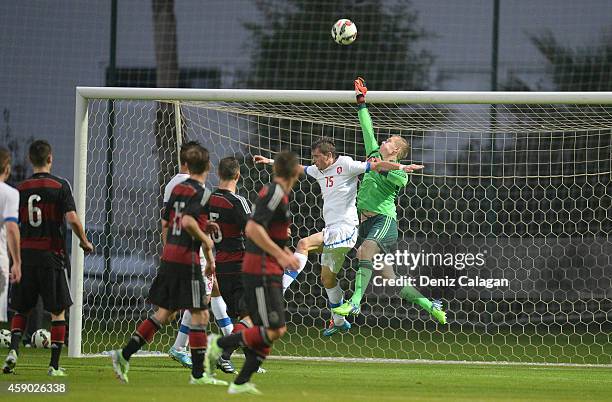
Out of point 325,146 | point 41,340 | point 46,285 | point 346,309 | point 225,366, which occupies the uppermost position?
point 325,146

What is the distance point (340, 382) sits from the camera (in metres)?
7.86

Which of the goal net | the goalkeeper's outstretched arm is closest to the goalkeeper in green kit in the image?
the goalkeeper's outstretched arm

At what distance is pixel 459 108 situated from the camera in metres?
14.2

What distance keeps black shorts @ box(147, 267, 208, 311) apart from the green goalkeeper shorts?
3121mm

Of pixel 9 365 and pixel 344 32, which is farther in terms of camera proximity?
pixel 344 32

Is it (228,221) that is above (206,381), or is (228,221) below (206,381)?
above

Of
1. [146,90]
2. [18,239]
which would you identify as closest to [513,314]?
[146,90]

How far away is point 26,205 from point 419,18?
11303 mm

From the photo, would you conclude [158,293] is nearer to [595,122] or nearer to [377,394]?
[377,394]

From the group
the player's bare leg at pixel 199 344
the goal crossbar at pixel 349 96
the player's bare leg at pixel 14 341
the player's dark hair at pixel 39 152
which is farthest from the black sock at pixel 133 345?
the goal crossbar at pixel 349 96

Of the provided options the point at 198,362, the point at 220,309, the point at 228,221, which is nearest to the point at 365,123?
the point at 228,221

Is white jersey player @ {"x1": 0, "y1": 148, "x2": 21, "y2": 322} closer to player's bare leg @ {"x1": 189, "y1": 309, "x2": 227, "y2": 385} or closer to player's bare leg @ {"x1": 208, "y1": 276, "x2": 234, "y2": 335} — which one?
player's bare leg @ {"x1": 189, "y1": 309, "x2": 227, "y2": 385}

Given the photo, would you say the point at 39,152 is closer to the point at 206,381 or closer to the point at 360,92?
the point at 206,381

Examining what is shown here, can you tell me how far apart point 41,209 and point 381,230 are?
3.56m
